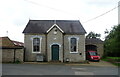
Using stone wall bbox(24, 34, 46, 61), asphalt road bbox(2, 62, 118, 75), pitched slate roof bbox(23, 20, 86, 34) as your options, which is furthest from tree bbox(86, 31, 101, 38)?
asphalt road bbox(2, 62, 118, 75)

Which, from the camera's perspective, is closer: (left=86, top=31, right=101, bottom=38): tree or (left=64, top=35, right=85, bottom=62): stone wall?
(left=64, top=35, right=85, bottom=62): stone wall

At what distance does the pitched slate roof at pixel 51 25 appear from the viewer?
29.0 meters

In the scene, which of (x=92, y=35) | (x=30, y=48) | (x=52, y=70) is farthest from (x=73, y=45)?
(x=92, y=35)

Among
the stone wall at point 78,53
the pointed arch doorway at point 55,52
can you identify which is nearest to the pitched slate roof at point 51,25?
the stone wall at point 78,53

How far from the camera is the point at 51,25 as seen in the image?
100.0ft

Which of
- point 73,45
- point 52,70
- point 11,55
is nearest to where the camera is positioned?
point 52,70

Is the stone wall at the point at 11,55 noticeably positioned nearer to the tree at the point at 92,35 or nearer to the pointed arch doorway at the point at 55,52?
the pointed arch doorway at the point at 55,52

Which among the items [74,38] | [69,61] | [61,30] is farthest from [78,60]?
[61,30]

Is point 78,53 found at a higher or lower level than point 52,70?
higher

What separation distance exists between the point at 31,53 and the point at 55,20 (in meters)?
6.96

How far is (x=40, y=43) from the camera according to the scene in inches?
1126

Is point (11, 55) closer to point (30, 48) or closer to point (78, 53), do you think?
point (30, 48)

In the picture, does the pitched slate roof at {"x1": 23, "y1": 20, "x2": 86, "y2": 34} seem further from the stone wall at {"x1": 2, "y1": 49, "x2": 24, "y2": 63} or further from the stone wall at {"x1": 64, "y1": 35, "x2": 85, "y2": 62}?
the stone wall at {"x1": 2, "y1": 49, "x2": 24, "y2": 63}

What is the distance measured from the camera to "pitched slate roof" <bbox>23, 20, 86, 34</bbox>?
95.3 feet
